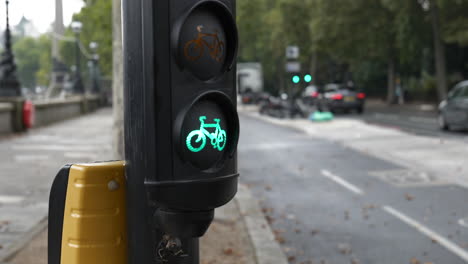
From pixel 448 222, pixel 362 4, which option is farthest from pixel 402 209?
pixel 362 4

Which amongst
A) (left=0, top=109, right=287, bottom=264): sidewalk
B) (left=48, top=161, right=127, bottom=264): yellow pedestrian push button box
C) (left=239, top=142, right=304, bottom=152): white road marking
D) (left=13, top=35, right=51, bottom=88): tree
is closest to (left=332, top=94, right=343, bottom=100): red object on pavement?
(left=239, top=142, right=304, bottom=152): white road marking

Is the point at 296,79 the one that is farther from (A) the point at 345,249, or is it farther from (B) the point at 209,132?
(B) the point at 209,132

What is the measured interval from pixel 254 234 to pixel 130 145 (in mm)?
4912

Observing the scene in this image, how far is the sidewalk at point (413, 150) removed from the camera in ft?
40.4

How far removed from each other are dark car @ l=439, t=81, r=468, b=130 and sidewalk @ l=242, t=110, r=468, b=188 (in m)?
2.13

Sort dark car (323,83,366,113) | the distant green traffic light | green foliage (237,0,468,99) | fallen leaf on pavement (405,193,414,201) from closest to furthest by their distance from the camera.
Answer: fallen leaf on pavement (405,193,414,201) < the distant green traffic light < dark car (323,83,366,113) < green foliage (237,0,468,99)

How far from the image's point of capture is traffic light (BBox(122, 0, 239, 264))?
91.5 inches

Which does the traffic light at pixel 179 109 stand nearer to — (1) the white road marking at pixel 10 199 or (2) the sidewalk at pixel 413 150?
(1) the white road marking at pixel 10 199

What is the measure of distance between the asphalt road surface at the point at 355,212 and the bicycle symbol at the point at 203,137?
14.6ft

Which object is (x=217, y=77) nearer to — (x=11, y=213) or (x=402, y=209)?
(x=11, y=213)

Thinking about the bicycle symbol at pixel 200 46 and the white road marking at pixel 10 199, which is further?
the white road marking at pixel 10 199

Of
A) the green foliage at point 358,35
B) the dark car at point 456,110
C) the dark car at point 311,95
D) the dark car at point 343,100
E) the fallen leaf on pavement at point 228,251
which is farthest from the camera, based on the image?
the dark car at point 311,95

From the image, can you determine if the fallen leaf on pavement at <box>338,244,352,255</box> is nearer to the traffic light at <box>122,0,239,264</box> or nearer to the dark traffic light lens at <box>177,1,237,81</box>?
the traffic light at <box>122,0,239,264</box>

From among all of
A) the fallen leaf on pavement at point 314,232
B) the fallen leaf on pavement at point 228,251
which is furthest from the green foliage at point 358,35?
the fallen leaf on pavement at point 228,251
